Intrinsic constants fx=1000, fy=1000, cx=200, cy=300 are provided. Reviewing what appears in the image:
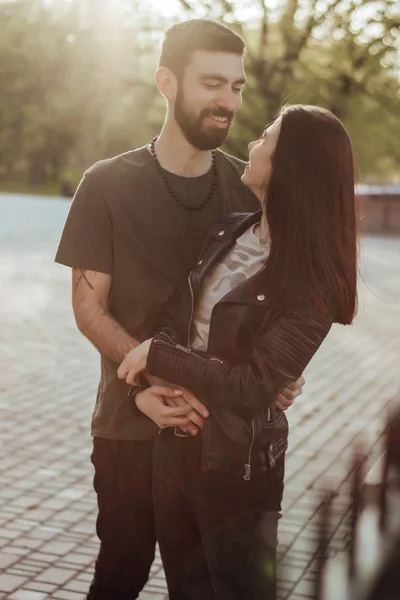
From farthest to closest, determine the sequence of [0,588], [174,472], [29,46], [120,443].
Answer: [29,46] < [0,588] < [120,443] < [174,472]

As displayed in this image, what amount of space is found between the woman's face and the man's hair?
49cm

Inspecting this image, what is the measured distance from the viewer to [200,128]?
9.97ft

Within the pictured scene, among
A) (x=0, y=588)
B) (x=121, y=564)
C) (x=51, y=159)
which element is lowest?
(x=51, y=159)

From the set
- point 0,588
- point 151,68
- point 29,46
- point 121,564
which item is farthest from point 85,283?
point 29,46

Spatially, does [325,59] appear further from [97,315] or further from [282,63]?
[97,315]

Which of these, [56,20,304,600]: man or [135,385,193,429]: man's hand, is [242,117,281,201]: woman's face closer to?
[56,20,304,600]: man

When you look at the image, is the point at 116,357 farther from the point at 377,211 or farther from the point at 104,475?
the point at 377,211

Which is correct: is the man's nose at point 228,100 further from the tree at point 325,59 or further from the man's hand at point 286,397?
the tree at point 325,59

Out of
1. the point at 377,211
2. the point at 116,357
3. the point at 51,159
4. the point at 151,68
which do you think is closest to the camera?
the point at 116,357

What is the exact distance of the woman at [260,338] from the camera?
98.5 inches

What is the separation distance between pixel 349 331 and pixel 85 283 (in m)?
10.1

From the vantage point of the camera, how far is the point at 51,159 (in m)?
65.4

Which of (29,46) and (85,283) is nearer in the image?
(85,283)

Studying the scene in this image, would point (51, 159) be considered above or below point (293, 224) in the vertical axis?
below
